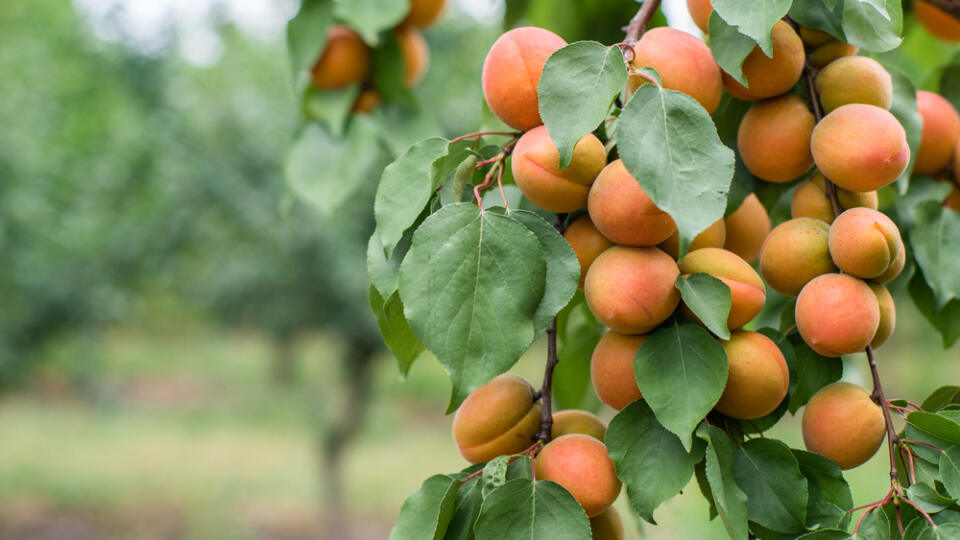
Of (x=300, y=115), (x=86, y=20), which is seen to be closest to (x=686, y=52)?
(x=300, y=115)

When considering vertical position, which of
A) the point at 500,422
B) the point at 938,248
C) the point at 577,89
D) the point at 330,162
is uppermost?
the point at 330,162

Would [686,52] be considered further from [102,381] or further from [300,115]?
[102,381]

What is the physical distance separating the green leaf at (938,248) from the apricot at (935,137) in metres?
0.06

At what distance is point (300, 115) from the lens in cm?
109

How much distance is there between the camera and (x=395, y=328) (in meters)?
0.57

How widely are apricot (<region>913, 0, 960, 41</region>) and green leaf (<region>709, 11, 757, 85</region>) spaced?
649 mm

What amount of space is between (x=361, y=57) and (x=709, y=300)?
2.47 feet

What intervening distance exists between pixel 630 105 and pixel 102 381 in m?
10.5

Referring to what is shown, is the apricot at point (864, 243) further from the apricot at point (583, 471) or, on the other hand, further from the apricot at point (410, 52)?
the apricot at point (410, 52)

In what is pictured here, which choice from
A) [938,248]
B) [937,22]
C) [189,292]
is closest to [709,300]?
[938,248]

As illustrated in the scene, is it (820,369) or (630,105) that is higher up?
(630,105)

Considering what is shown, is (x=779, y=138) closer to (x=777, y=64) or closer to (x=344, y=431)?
(x=777, y=64)

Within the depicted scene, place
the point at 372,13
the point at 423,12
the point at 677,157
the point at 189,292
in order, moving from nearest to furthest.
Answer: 1. the point at 677,157
2. the point at 372,13
3. the point at 423,12
4. the point at 189,292

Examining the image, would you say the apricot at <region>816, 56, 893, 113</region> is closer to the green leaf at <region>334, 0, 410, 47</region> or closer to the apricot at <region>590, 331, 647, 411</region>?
the apricot at <region>590, 331, 647, 411</region>
